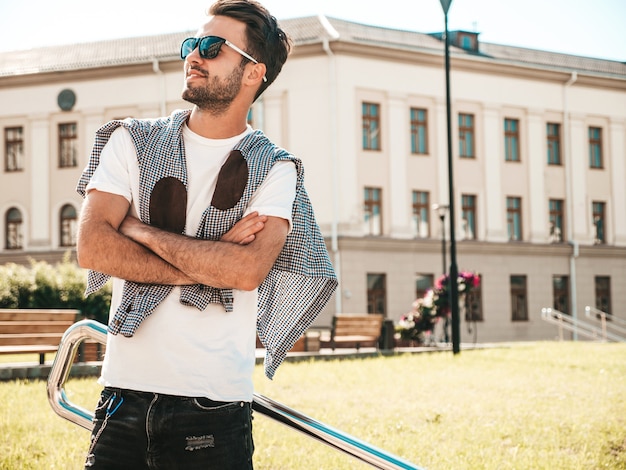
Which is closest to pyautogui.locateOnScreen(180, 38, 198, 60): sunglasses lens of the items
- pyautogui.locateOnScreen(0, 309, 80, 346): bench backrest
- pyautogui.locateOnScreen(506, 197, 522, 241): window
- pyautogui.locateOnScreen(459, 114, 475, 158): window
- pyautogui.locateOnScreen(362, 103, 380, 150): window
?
pyautogui.locateOnScreen(0, 309, 80, 346): bench backrest

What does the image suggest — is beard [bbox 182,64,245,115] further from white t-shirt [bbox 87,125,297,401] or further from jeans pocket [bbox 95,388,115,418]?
jeans pocket [bbox 95,388,115,418]

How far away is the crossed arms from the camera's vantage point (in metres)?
2.33

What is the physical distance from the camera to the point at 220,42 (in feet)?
8.46

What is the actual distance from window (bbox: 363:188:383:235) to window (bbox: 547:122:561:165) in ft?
28.0

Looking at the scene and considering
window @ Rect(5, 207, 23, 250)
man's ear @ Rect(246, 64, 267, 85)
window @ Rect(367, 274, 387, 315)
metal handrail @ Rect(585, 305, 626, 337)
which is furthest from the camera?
metal handrail @ Rect(585, 305, 626, 337)

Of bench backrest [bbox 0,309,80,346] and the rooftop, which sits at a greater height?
the rooftop

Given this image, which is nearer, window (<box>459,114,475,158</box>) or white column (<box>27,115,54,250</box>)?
window (<box>459,114,475,158</box>)

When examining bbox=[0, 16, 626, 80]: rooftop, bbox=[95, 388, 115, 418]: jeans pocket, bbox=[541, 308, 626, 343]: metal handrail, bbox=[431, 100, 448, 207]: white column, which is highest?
bbox=[0, 16, 626, 80]: rooftop

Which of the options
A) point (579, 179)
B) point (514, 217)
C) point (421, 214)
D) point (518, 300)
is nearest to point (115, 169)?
point (421, 214)

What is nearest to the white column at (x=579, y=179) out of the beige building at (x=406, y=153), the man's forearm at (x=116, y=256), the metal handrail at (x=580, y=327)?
the beige building at (x=406, y=153)

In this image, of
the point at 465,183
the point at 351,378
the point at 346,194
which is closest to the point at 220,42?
the point at 351,378

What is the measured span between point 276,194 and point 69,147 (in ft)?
114

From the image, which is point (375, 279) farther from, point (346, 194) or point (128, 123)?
point (128, 123)

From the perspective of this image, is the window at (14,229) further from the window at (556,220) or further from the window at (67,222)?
the window at (556,220)
